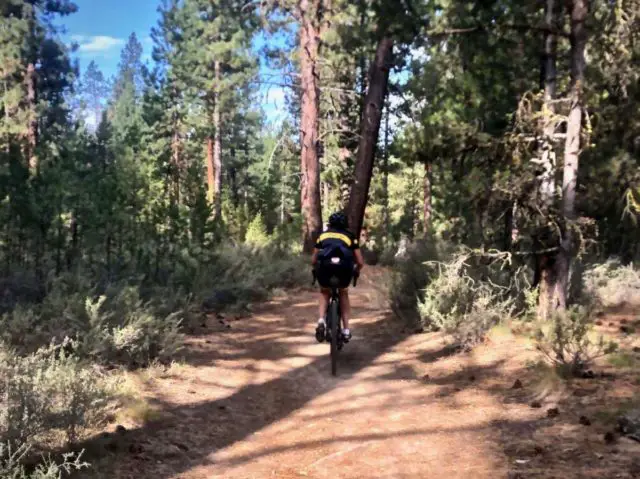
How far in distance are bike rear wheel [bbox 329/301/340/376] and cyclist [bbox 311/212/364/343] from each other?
137mm

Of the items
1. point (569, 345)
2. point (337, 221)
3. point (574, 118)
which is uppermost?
point (574, 118)

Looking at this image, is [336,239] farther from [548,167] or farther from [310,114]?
[310,114]

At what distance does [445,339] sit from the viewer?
7.45 meters

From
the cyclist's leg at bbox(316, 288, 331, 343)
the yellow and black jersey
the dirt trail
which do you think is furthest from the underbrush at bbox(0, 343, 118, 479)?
the yellow and black jersey

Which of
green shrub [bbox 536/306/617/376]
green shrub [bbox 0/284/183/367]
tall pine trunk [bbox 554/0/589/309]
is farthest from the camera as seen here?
tall pine trunk [bbox 554/0/589/309]

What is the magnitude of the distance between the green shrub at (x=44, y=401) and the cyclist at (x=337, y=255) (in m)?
3.18

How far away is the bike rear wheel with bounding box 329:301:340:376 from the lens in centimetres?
690

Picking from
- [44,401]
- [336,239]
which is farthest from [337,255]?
[44,401]

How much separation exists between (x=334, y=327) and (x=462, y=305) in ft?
6.09

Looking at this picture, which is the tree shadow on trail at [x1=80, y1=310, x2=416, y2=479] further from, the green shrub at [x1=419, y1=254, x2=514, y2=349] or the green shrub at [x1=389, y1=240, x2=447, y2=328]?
the green shrub at [x1=389, y1=240, x2=447, y2=328]

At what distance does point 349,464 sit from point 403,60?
16.8 meters

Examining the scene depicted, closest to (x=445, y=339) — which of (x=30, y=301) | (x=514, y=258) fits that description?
(x=514, y=258)

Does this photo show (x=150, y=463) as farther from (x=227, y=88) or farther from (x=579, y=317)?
(x=227, y=88)

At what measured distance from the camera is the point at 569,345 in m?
5.75
